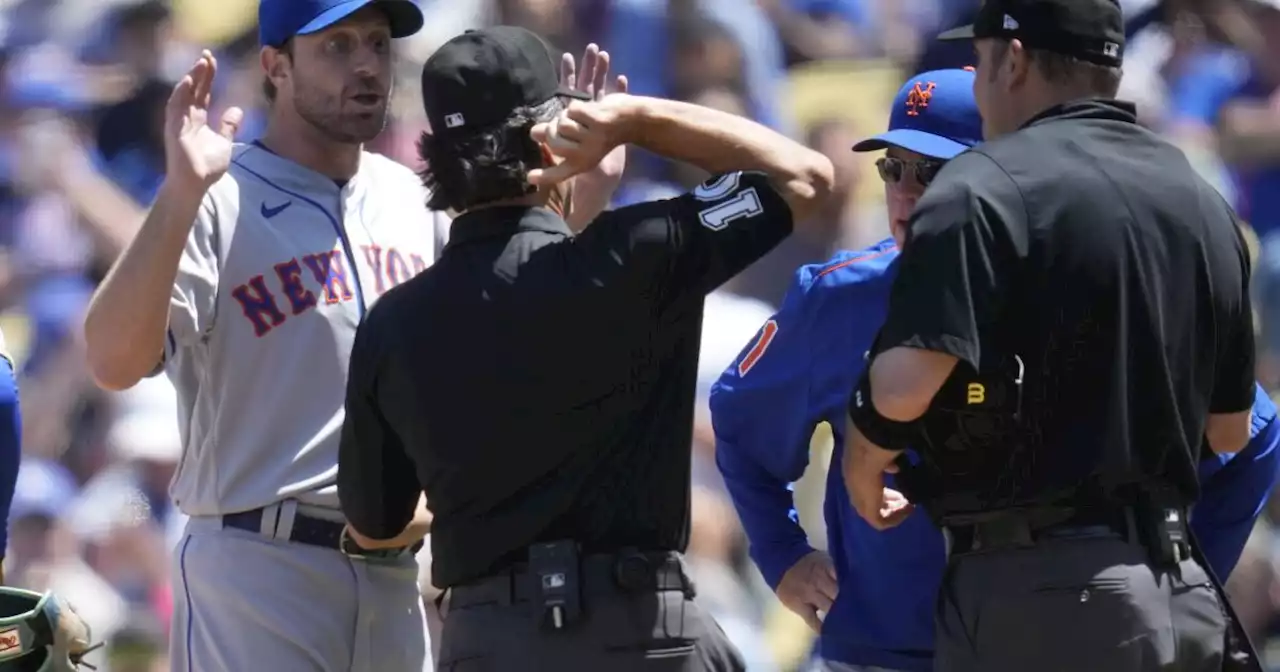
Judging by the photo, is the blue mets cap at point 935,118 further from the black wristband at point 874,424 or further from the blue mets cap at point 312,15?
the blue mets cap at point 312,15

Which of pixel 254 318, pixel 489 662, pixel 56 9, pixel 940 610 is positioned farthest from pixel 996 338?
pixel 56 9

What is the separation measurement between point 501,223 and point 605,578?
1.85 feet

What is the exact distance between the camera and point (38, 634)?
298cm

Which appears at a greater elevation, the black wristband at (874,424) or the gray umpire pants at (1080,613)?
the black wristband at (874,424)

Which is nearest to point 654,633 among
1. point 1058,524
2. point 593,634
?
point 593,634

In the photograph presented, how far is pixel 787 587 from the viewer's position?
3.42 metres

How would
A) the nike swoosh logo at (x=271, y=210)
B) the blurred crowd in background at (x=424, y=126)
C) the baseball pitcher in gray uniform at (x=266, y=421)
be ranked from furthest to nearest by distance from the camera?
the blurred crowd in background at (x=424, y=126)
the nike swoosh logo at (x=271, y=210)
the baseball pitcher in gray uniform at (x=266, y=421)

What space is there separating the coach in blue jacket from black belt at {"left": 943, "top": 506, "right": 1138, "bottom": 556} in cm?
51

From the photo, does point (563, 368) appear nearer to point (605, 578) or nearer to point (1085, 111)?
point (605, 578)

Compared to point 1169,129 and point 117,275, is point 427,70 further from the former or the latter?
point 1169,129

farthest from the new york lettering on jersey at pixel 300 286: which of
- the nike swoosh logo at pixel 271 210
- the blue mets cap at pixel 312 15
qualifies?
the blue mets cap at pixel 312 15

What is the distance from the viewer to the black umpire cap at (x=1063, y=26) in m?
2.65

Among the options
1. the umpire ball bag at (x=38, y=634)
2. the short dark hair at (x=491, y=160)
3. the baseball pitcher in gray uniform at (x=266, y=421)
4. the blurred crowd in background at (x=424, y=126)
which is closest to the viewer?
the short dark hair at (x=491, y=160)

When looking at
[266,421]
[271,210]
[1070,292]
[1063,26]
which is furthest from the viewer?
[271,210]
